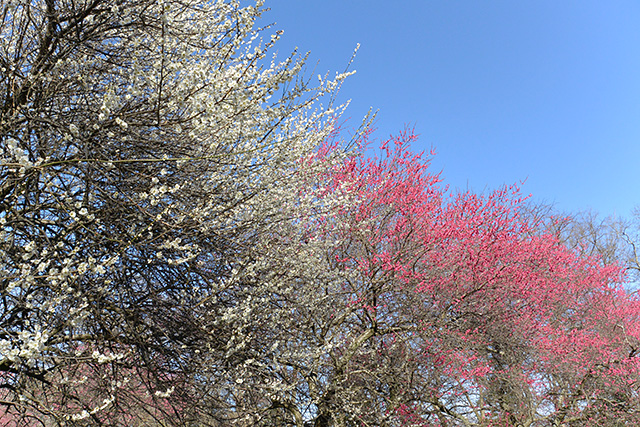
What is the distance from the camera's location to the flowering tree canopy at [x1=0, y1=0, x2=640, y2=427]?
338 centimetres

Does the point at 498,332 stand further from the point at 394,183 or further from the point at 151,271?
the point at 151,271

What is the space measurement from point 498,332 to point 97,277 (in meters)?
7.84

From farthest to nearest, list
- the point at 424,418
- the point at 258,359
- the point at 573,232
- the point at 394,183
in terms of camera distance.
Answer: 1. the point at 573,232
2. the point at 394,183
3. the point at 424,418
4. the point at 258,359

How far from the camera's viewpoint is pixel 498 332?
872 centimetres

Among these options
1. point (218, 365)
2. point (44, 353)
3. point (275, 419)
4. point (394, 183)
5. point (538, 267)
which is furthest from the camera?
point (538, 267)

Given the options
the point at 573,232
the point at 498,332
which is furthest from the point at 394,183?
the point at 573,232

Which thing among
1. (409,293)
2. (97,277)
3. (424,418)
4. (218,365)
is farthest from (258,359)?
(424,418)

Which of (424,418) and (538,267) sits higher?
(538,267)

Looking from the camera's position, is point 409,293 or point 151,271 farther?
point 409,293

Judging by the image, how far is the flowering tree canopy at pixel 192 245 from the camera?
3.38 metres

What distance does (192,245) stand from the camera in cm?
385

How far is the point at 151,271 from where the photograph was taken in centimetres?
401

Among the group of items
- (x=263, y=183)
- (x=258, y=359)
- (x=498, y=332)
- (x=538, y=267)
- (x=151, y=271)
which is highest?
(x=538, y=267)

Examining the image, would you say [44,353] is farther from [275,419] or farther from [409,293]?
[409,293]
